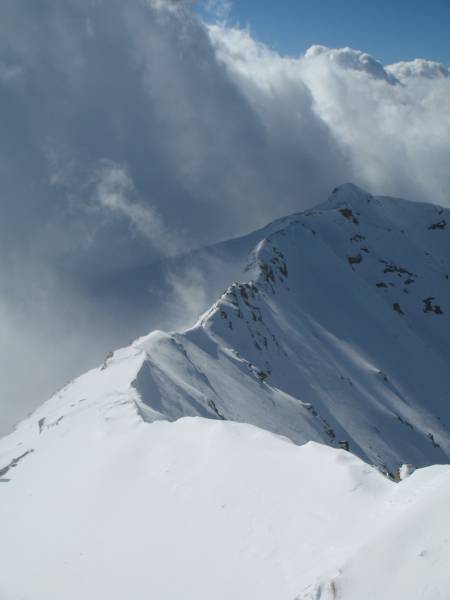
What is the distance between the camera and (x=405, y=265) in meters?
90.4

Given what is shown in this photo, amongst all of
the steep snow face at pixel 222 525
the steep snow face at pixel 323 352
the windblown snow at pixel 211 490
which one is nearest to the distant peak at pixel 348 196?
the steep snow face at pixel 323 352

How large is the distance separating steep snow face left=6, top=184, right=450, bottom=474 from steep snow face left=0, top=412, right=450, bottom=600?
716cm

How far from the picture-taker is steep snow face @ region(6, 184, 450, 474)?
31983 millimetres

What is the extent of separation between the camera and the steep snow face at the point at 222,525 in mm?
7727

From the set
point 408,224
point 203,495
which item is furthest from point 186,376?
point 408,224

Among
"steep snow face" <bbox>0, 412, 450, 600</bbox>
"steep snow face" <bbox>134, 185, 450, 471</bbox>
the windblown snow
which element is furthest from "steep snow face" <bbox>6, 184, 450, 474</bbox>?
"steep snow face" <bbox>0, 412, 450, 600</bbox>

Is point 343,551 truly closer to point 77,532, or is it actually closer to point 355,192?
point 77,532

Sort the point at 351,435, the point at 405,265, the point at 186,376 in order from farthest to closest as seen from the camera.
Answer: the point at 405,265
the point at 351,435
the point at 186,376

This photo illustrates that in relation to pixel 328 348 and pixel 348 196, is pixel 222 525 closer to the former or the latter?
pixel 328 348

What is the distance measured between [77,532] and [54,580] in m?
1.96

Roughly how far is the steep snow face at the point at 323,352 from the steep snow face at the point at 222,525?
23.5 ft

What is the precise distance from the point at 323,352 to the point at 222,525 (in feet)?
164

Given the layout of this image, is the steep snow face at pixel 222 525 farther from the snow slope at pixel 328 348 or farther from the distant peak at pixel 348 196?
the distant peak at pixel 348 196

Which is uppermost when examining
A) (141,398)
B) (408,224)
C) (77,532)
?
(408,224)
